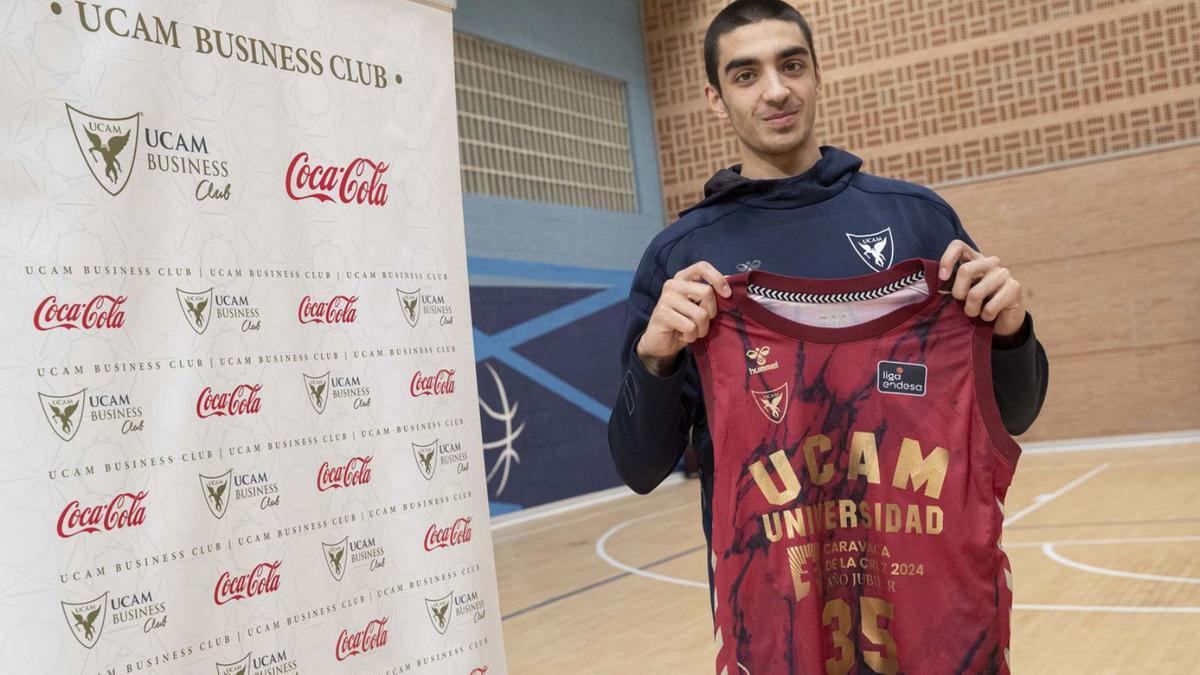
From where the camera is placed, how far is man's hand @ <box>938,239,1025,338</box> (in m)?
1.98

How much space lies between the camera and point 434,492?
112 inches

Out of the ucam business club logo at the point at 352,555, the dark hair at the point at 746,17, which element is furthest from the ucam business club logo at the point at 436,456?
the dark hair at the point at 746,17

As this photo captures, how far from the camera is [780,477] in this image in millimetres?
2107

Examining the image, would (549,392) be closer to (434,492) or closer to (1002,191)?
(1002,191)

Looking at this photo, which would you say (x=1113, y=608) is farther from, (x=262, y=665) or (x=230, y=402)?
(x=230, y=402)

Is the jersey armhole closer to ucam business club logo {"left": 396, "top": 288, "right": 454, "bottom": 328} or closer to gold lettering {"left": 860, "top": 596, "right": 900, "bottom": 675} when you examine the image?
gold lettering {"left": 860, "top": 596, "right": 900, "bottom": 675}

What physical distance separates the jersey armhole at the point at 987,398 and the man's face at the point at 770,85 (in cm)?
51

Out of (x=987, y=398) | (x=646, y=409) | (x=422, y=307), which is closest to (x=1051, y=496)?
(x=422, y=307)

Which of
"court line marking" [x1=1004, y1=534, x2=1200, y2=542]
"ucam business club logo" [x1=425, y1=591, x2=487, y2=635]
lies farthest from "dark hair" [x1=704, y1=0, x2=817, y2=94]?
"court line marking" [x1=1004, y1=534, x2=1200, y2=542]

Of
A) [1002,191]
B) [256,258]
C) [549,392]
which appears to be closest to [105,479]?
[256,258]

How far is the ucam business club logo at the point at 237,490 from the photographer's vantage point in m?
2.32

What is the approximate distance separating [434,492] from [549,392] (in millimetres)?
10221

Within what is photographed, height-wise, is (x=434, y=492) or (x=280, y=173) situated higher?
(x=280, y=173)

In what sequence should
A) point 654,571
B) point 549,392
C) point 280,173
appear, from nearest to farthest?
point 280,173, point 654,571, point 549,392
